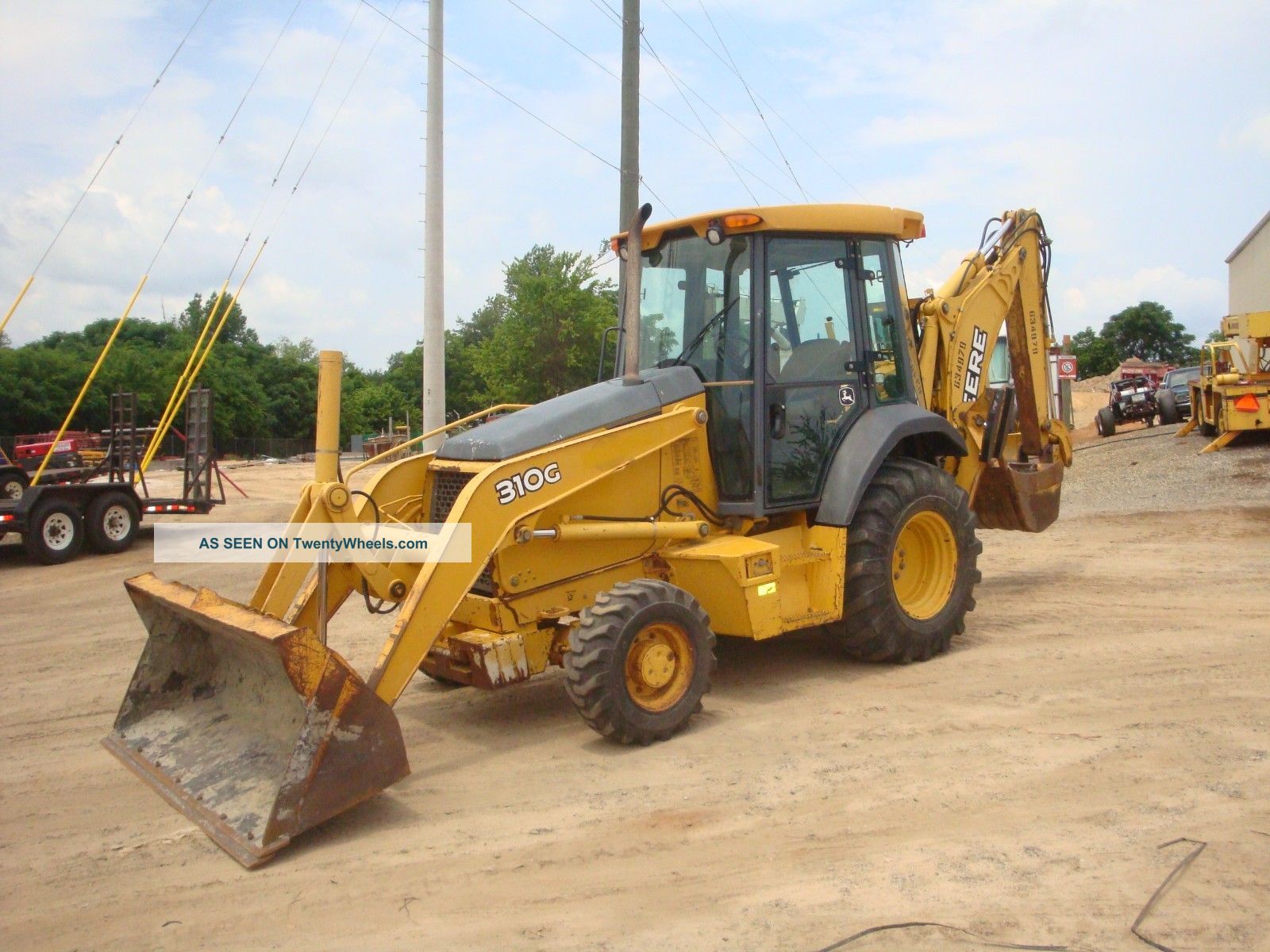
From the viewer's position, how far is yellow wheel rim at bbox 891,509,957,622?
7.10m

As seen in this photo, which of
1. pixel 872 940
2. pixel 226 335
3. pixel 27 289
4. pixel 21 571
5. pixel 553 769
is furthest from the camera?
pixel 226 335

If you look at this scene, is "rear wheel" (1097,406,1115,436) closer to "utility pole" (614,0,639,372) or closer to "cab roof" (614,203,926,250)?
"utility pole" (614,0,639,372)

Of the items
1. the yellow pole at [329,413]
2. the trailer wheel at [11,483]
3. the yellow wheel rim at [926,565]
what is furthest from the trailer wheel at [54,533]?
the yellow wheel rim at [926,565]

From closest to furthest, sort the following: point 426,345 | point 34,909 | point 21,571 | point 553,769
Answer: point 34,909 < point 553,769 < point 21,571 < point 426,345

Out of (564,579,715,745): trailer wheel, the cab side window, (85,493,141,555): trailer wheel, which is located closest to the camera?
(564,579,715,745): trailer wheel

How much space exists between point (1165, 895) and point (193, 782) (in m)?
3.96

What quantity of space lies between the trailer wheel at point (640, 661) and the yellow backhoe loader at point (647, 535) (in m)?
0.01

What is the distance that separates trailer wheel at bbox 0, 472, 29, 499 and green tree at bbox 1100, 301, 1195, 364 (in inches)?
2716

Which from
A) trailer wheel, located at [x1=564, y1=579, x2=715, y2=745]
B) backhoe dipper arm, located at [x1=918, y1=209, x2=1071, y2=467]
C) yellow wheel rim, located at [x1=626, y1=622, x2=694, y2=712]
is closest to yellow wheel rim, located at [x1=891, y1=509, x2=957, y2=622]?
backhoe dipper arm, located at [x1=918, y1=209, x2=1071, y2=467]

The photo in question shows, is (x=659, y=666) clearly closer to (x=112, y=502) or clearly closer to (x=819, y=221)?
(x=819, y=221)

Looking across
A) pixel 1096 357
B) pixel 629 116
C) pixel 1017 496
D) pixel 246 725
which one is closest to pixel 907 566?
pixel 1017 496

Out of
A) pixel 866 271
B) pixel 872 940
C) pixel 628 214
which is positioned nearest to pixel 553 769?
pixel 872 940

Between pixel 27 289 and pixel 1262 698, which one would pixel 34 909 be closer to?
pixel 1262 698

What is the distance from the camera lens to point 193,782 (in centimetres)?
480
